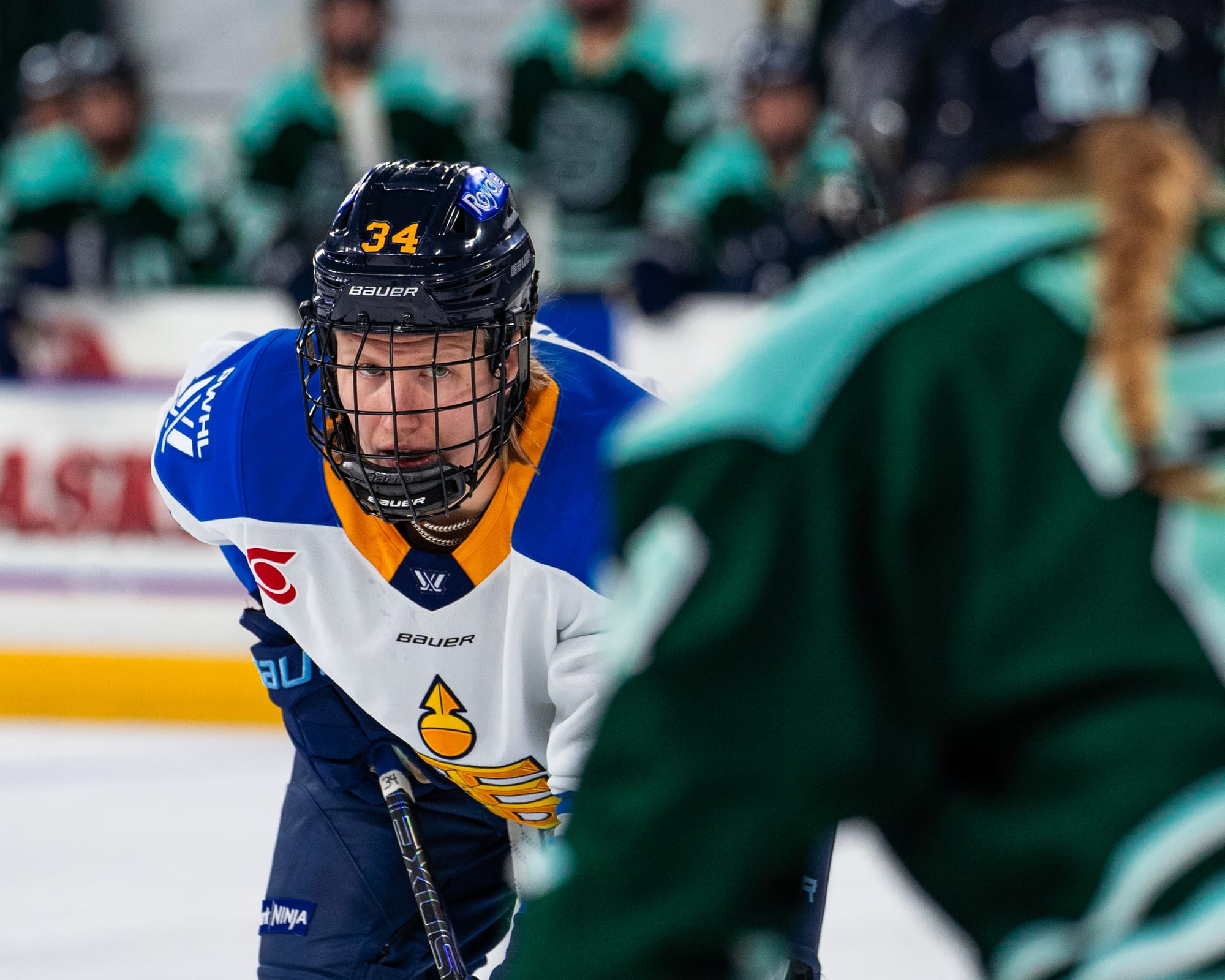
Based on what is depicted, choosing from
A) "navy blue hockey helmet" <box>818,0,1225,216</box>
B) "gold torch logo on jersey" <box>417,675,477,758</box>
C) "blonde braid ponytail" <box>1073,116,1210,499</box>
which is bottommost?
"gold torch logo on jersey" <box>417,675,477,758</box>

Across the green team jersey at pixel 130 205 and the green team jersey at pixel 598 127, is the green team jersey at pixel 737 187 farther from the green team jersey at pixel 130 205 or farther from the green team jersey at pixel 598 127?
the green team jersey at pixel 130 205

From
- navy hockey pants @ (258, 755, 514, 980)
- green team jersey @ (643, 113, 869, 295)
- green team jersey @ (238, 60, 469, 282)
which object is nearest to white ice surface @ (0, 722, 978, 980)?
navy hockey pants @ (258, 755, 514, 980)

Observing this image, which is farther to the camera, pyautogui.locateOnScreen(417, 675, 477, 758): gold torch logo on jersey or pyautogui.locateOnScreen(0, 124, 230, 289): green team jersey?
pyautogui.locateOnScreen(0, 124, 230, 289): green team jersey

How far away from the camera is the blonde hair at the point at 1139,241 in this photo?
0.55 metres

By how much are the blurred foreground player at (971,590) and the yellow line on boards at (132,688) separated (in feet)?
10.6

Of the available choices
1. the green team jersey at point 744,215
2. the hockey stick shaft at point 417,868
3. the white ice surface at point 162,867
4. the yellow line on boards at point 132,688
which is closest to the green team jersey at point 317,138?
the green team jersey at point 744,215

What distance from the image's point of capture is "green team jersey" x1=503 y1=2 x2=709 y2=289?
4.12 metres

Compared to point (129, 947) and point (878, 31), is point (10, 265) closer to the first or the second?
point (129, 947)

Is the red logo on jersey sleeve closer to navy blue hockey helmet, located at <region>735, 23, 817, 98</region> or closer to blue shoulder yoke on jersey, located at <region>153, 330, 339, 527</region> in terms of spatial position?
blue shoulder yoke on jersey, located at <region>153, 330, 339, 527</region>

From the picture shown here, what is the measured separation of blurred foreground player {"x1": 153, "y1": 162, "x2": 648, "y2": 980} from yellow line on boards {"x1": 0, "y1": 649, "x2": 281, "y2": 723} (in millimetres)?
2011

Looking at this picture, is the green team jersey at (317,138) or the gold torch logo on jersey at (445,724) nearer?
the gold torch logo on jersey at (445,724)

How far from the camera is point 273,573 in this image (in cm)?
161

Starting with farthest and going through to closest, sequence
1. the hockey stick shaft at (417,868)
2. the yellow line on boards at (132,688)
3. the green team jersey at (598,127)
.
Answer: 1. the green team jersey at (598,127)
2. the yellow line on boards at (132,688)
3. the hockey stick shaft at (417,868)

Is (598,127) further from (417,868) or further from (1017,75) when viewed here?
(1017,75)
